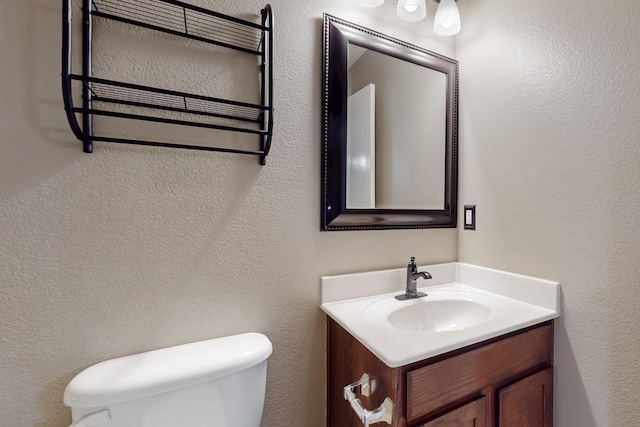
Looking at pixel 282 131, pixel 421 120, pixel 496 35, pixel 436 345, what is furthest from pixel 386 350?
pixel 496 35

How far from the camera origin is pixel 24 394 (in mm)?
690

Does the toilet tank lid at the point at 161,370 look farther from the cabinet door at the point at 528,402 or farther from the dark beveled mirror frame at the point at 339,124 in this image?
the cabinet door at the point at 528,402

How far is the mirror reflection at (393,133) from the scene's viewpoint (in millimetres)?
1095

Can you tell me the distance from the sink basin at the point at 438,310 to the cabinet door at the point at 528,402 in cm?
22

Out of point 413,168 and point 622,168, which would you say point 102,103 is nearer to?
point 413,168

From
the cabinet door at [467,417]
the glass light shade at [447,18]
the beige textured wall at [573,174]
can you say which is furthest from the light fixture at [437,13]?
the cabinet door at [467,417]

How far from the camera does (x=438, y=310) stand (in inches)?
44.1

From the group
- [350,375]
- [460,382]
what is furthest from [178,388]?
[460,382]

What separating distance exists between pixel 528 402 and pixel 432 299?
1.37 feet

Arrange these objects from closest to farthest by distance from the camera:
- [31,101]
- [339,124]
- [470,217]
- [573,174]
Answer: [31,101], [573,174], [339,124], [470,217]

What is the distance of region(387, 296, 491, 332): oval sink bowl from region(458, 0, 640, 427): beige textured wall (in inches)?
9.4

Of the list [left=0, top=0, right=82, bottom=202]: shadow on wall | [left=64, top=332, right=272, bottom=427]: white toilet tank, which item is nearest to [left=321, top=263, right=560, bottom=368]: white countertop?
[left=64, top=332, right=272, bottom=427]: white toilet tank

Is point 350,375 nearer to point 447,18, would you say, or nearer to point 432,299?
point 432,299

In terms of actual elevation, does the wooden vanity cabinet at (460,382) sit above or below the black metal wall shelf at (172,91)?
below
